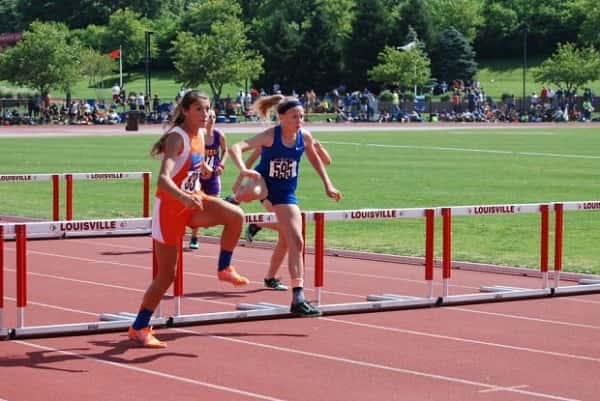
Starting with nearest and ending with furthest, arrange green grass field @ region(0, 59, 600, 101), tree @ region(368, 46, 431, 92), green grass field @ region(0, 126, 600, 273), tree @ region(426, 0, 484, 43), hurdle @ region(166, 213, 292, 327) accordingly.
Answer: hurdle @ region(166, 213, 292, 327)
green grass field @ region(0, 126, 600, 273)
tree @ region(368, 46, 431, 92)
green grass field @ region(0, 59, 600, 101)
tree @ region(426, 0, 484, 43)

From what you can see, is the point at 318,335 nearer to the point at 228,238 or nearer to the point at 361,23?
the point at 228,238

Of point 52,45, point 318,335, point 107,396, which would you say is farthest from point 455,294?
point 52,45

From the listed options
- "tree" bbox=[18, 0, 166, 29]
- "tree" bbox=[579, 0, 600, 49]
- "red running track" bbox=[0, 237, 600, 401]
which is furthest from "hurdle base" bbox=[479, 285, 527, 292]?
"tree" bbox=[18, 0, 166, 29]

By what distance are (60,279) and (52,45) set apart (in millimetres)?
71887

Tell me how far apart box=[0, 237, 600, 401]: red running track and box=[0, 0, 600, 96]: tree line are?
241ft

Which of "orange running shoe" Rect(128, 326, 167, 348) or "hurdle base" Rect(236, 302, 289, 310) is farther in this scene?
"hurdle base" Rect(236, 302, 289, 310)

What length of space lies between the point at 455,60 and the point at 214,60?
73.4ft

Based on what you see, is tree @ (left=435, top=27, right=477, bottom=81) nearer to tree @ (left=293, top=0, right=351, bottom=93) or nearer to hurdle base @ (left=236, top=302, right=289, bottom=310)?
tree @ (left=293, top=0, right=351, bottom=93)

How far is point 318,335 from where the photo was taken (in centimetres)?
1103

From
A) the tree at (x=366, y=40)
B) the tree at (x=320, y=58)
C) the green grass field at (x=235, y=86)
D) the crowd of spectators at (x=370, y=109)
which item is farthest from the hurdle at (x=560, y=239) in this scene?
the tree at (x=320, y=58)

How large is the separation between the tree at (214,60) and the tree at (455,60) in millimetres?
18637

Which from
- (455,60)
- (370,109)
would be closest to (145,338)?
(370,109)

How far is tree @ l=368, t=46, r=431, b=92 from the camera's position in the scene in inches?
3750

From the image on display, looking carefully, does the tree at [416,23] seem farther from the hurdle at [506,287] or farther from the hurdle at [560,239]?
the hurdle at [506,287]
